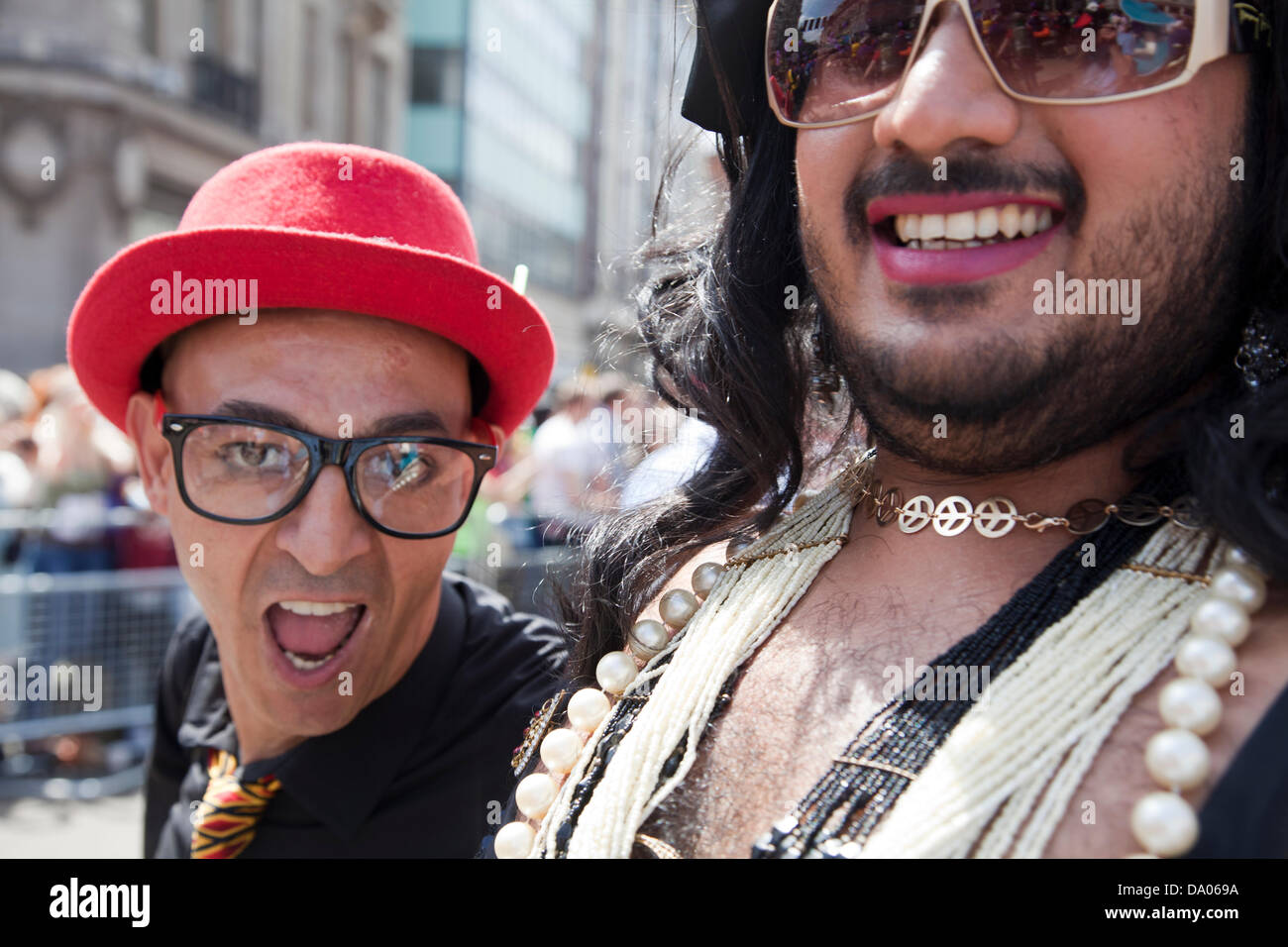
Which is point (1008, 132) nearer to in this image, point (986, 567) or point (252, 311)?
point (986, 567)

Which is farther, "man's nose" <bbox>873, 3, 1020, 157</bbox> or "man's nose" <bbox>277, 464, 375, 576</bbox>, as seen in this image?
"man's nose" <bbox>277, 464, 375, 576</bbox>

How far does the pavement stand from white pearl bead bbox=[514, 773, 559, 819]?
345 cm

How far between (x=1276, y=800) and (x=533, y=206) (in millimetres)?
32585

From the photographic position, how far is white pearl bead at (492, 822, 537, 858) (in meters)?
1.25

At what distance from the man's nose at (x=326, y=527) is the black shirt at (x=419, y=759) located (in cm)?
33

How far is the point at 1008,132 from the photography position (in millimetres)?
1141

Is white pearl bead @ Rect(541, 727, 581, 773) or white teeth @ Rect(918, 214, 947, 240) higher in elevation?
white teeth @ Rect(918, 214, 947, 240)

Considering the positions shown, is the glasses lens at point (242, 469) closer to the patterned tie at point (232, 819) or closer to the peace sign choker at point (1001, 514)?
the patterned tie at point (232, 819)

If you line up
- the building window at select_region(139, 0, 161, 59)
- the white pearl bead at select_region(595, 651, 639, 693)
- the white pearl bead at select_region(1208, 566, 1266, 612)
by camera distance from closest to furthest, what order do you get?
the white pearl bead at select_region(1208, 566, 1266, 612)
the white pearl bead at select_region(595, 651, 639, 693)
the building window at select_region(139, 0, 161, 59)

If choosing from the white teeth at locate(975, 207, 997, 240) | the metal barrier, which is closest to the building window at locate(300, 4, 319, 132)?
the metal barrier

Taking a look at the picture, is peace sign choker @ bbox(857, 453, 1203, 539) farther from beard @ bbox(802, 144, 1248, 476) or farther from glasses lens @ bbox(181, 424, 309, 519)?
glasses lens @ bbox(181, 424, 309, 519)

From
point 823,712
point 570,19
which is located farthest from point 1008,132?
point 570,19

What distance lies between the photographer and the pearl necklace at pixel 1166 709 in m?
0.91
